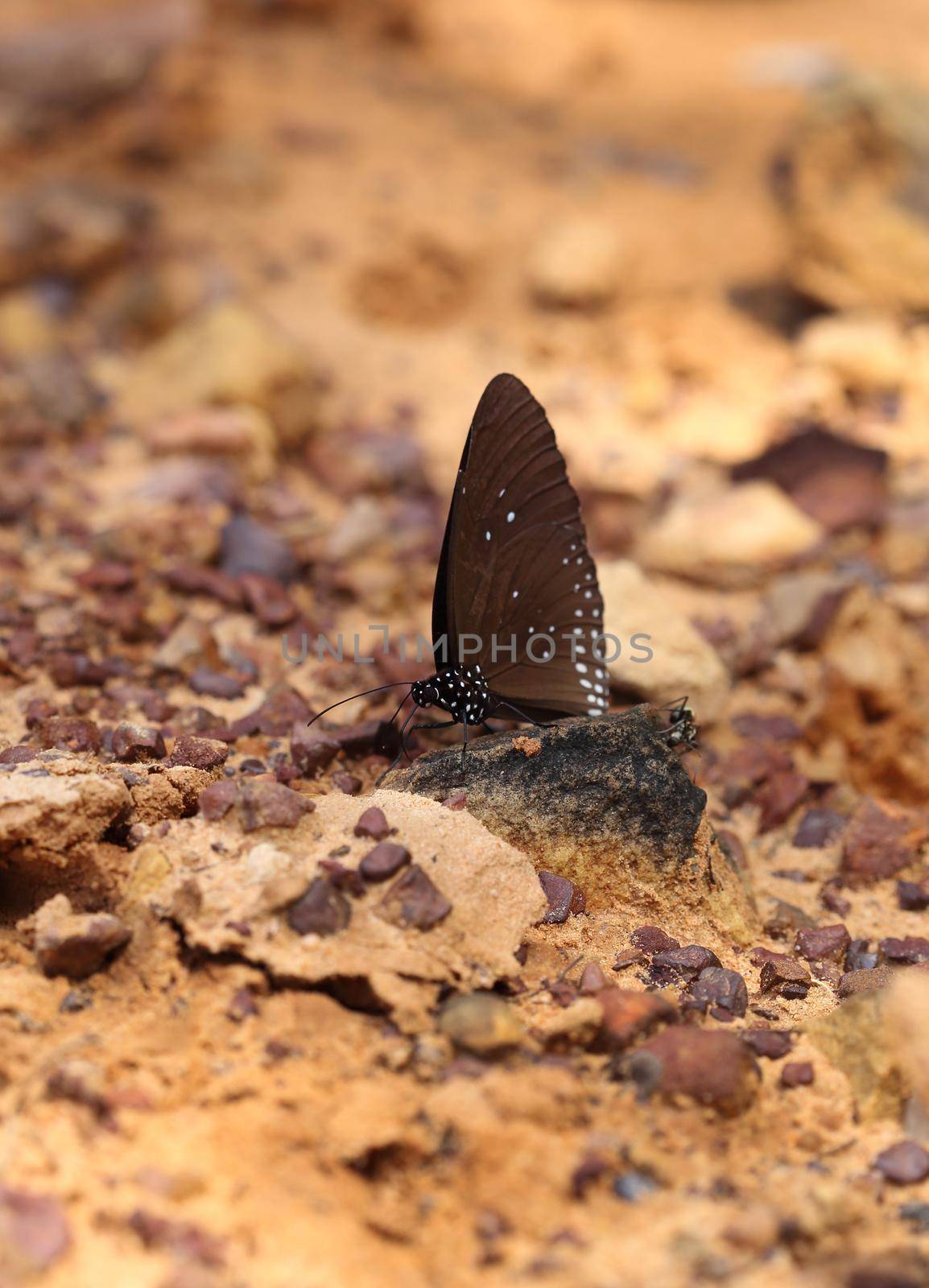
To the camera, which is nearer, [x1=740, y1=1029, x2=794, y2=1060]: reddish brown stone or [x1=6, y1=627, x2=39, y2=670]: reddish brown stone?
[x1=740, y1=1029, x2=794, y2=1060]: reddish brown stone

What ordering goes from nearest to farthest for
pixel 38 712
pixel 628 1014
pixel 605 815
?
pixel 628 1014 < pixel 605 815 < pixel 38 712

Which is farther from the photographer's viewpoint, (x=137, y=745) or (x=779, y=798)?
(x=779, y=798)

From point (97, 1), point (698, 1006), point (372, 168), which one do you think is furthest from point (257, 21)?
point (698, 1006)

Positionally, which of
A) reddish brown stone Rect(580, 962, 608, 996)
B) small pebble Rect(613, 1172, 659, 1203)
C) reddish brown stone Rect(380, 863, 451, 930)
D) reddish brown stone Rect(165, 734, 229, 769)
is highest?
reddish brown stone Rect(165, 734, 229, 769)

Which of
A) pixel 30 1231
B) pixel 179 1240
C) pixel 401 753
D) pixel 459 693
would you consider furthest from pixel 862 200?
pixel 30 1231

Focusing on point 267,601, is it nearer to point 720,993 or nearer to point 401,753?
point 401,753

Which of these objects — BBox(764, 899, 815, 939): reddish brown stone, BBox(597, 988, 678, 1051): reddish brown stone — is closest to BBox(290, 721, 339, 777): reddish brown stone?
BBox(597, 988, 678, 1051): reddish brown stone

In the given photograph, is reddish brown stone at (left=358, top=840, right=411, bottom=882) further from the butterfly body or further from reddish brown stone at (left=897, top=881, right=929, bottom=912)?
reddish brown stone at (left=897, top=881, right=929, bottom=912)
